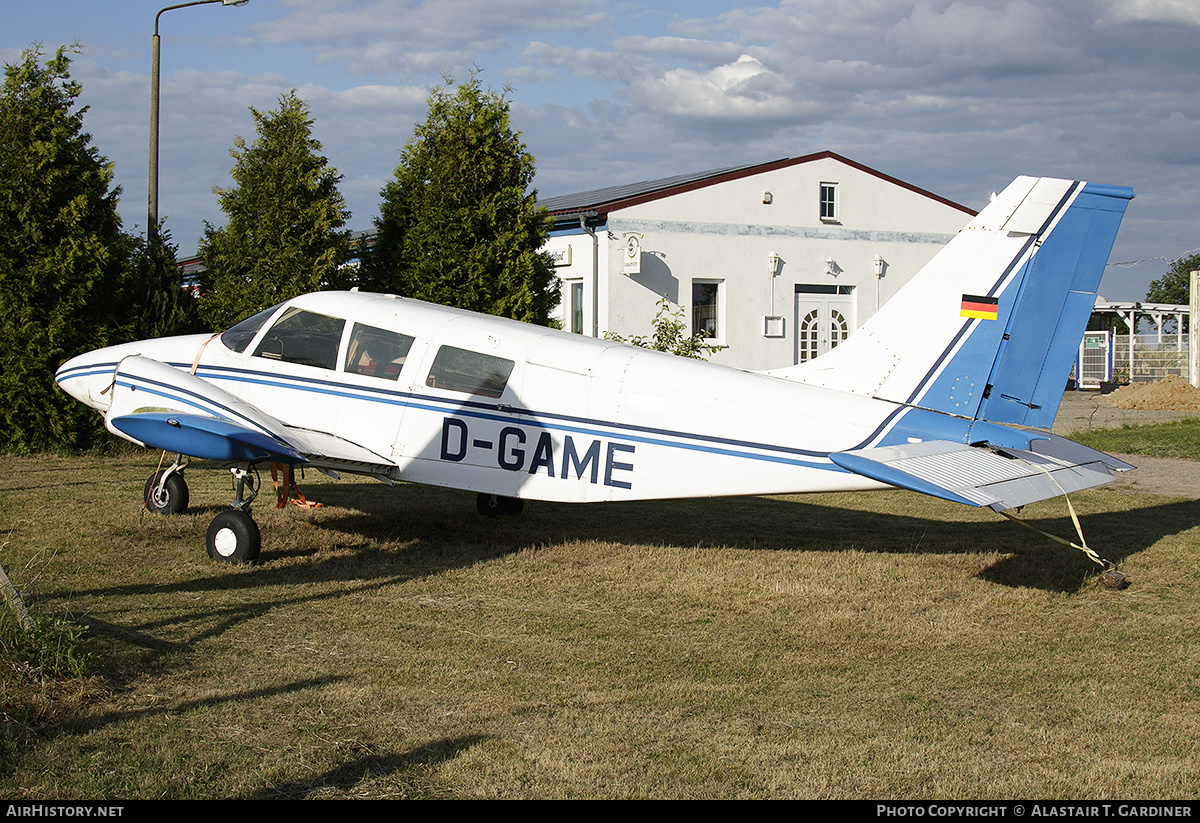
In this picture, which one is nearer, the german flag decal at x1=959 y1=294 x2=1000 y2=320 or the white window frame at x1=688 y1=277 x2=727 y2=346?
the german flag decal at x1=959 y1=294 x2=1000 y2=320

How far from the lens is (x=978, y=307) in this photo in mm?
7457

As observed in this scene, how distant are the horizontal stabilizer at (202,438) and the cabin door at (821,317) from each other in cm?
1625

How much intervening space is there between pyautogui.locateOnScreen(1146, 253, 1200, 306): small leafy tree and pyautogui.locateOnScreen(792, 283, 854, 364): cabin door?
60.9m

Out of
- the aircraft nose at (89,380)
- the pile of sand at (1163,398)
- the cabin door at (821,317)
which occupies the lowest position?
the pile of sand at (1163,398)

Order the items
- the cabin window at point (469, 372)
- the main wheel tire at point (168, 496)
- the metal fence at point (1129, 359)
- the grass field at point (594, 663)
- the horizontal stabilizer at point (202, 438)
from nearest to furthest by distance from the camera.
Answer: the grass field at point (594, 663), the horizontal stabilizer at point (202, 438), the cabin window at point (469, 372), the main wheel tire at point (168, 496), the metal fence at point (1129, 359)

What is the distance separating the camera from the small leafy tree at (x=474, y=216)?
1452cm

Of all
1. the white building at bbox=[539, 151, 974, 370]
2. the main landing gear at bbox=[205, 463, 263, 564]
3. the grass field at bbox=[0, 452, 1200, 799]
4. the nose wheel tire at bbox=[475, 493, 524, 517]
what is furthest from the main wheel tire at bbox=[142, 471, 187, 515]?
the white building at bbox=[539, 151, 974, 370]

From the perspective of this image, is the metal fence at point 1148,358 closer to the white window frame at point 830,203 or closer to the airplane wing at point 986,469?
the white window frame at point 830,203

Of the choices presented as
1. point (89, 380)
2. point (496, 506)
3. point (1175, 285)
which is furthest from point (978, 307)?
point (1175, 285)

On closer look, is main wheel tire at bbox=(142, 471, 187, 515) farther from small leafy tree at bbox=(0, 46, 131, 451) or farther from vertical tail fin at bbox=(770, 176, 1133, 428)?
vertical tail fin at bbox=(770, 176, 1133, 428)

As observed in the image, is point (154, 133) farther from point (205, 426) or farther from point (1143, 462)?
point (1143, 462)

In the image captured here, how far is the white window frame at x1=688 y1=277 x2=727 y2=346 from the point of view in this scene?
21016mm

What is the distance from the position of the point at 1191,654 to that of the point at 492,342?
5.73 meters

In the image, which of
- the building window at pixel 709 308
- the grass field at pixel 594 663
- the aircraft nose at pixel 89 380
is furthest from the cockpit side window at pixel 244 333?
the building window at pixel 709 308
